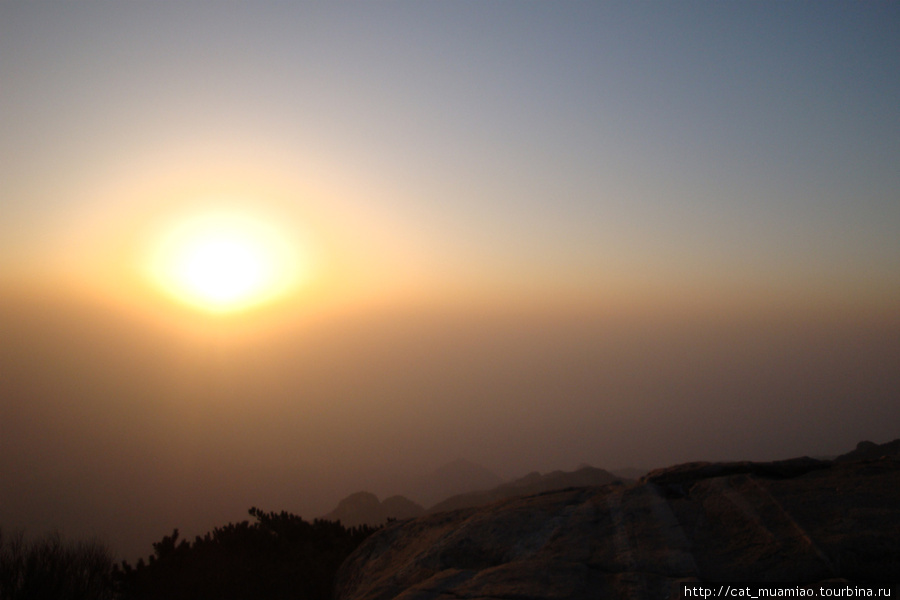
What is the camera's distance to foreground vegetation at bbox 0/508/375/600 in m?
10.7

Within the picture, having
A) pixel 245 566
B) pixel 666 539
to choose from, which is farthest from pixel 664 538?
pixel 245 566

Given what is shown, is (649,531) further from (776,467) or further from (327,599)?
(327,599)

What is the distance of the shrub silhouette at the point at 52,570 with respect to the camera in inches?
419

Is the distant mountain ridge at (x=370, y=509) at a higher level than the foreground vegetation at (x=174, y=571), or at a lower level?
lower

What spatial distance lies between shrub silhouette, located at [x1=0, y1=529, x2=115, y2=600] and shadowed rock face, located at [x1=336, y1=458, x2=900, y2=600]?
5681mm

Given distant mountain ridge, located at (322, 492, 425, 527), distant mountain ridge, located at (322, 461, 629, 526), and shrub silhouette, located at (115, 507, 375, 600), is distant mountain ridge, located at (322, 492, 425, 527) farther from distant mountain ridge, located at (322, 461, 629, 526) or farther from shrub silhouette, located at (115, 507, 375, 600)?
shrub silhouette, located at (115, 507, 375, 600)

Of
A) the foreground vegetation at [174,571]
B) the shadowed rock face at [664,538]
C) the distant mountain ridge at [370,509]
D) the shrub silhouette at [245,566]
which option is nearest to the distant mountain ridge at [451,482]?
the distant mountain ridge at [370,509]

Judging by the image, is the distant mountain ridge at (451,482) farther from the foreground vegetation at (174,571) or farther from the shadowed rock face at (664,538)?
the shadowed rock face at (664,538)

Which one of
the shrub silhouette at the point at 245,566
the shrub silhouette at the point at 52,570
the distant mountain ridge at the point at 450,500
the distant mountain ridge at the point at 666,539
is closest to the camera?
the distant mountain ridge at the point at 666,539

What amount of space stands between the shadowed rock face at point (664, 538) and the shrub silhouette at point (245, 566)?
1.51 m

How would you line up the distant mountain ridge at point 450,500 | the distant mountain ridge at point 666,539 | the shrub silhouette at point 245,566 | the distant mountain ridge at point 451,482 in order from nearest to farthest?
the distant mountain ridge at point 666,539, the shrub silhouette at point 245,566, the distant mountain ridge at point 450,500, the distant mountain ridge at point 451,482

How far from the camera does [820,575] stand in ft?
18.7

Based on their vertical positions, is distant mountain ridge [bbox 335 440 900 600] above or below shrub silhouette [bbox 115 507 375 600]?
above

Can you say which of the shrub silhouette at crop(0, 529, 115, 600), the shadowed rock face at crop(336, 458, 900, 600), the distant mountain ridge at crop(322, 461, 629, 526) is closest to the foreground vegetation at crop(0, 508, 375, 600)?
the shrub silhouette at crop(0, 529, 115, 600)
